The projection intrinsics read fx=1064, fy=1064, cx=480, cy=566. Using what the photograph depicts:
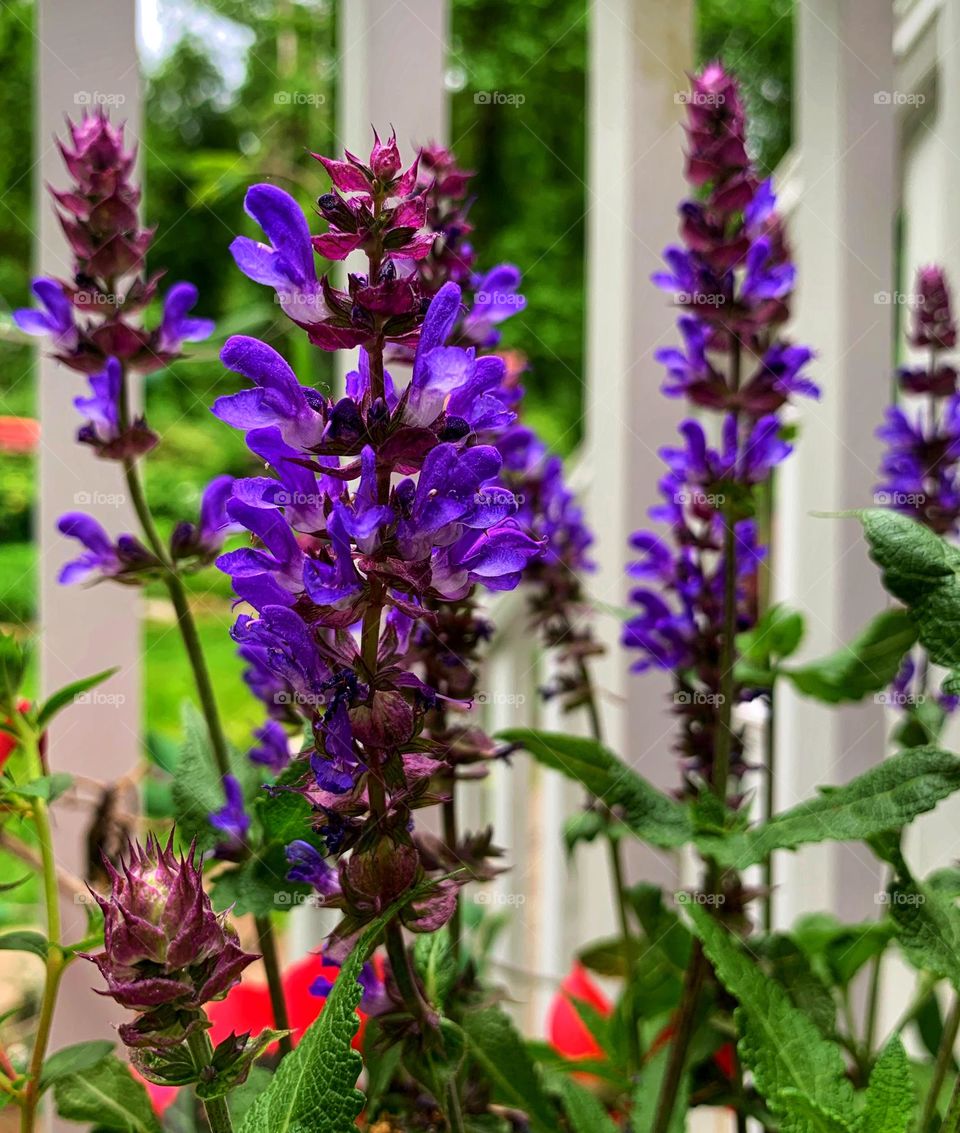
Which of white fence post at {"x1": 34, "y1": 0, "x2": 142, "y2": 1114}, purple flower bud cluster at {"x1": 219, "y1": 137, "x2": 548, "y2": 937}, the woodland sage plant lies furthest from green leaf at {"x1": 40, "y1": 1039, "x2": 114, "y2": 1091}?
white fence post at {"x1": 34, "y1": 0, "x2": 142, "y2": 1114}

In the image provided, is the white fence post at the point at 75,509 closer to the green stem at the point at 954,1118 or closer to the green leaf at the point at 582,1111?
the green leaf at the point at 582,1111

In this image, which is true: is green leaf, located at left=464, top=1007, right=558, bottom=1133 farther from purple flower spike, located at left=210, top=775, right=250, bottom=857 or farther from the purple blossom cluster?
the purple blossom cluster

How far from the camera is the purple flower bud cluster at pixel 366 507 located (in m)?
0.38

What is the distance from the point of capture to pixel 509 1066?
586 mm

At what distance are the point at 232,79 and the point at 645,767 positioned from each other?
606 centimetres

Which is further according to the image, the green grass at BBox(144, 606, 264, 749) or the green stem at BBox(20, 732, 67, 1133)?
the green grass at BBox(144, 606, 264, 749)

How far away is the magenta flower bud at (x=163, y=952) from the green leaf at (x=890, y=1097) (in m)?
0.26

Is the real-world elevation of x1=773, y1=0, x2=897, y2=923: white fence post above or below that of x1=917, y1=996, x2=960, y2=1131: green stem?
above

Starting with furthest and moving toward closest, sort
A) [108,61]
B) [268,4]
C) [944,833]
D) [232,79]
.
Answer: [232,79], [268,4], [944,833], [108,61]

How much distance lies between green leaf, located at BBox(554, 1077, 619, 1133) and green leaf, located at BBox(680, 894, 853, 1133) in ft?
0.56

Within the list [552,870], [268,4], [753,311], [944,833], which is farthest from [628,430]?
[268,4]

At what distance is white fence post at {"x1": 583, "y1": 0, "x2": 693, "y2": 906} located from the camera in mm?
1054

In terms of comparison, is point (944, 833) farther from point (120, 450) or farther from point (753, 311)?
point (120, 450)

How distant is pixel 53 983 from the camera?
1.76ft
